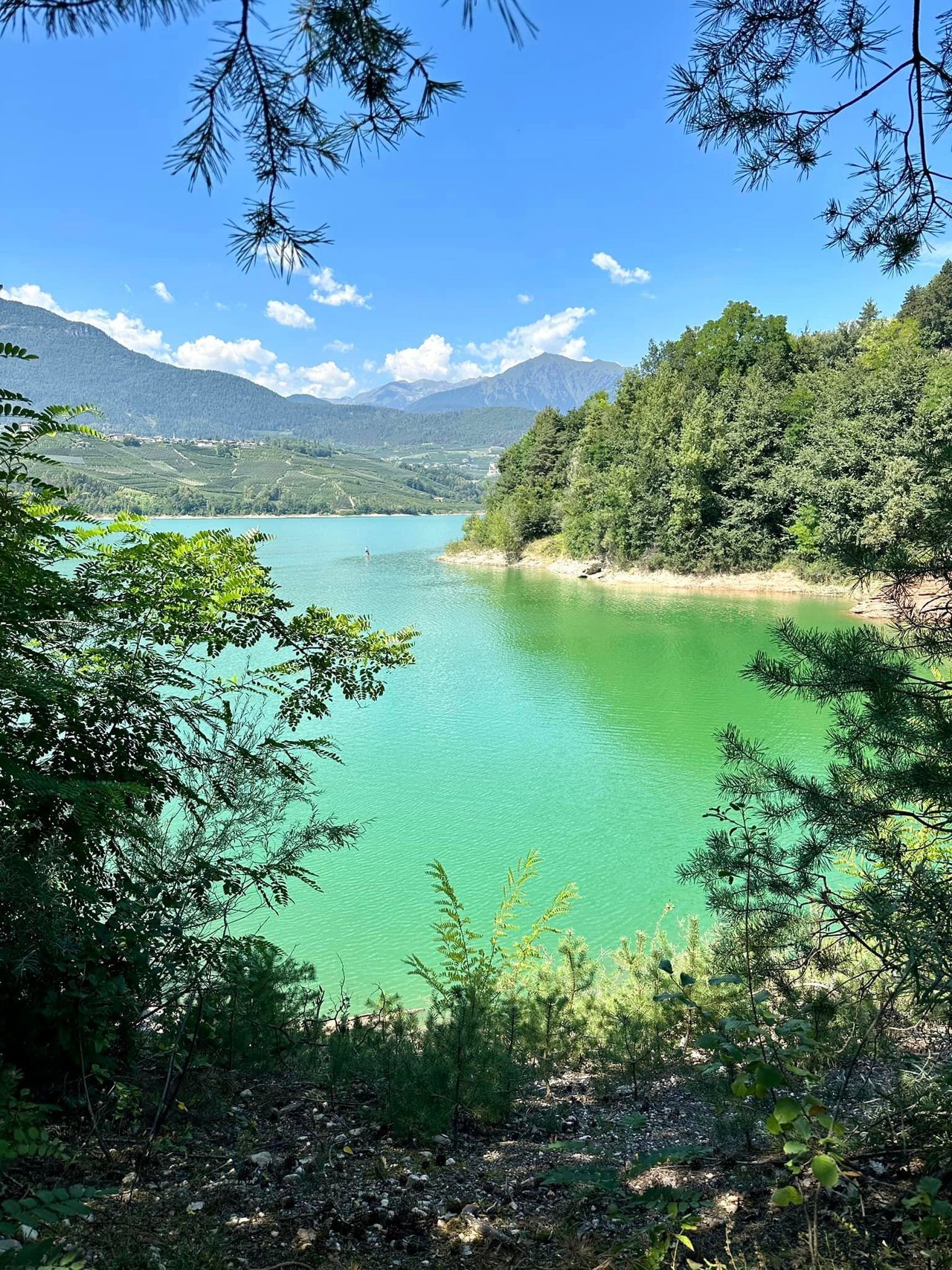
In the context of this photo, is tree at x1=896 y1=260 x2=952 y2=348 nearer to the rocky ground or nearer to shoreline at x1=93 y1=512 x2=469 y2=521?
the rocky ground

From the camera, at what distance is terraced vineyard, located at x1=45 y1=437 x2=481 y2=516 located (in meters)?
88.1

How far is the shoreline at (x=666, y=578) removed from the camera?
2992cm

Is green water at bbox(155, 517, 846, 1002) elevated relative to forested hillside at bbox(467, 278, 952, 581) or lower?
lower

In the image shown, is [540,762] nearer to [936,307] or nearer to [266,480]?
[936,307]

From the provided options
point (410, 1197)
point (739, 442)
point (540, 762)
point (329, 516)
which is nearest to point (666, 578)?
point (739, 442)

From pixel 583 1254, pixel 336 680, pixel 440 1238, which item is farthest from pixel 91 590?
pixel 583 1254

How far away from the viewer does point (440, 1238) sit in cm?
206

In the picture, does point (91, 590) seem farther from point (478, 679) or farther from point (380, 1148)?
point (478, 679)

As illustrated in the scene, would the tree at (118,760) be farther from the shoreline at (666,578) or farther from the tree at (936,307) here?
the tree at (936,307)

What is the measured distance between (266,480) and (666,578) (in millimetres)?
100109

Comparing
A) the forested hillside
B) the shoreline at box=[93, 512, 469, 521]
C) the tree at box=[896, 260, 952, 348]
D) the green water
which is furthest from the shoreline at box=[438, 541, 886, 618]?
the shoreline at box=[93, 512, 469, 521]

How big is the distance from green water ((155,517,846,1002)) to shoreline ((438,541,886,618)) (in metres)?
1.89

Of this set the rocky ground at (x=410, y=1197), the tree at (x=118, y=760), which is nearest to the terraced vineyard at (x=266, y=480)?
the tree at (x=118, y=760)

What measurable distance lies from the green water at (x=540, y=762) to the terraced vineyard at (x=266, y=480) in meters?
57.4
